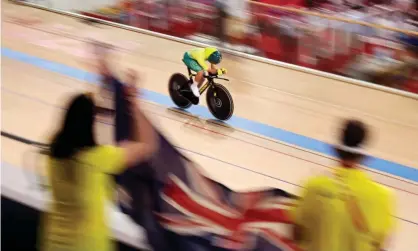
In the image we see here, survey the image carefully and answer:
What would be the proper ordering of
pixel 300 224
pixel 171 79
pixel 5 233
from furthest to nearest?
pixel 5 233 < pixel 171 79 < pixel 300 224

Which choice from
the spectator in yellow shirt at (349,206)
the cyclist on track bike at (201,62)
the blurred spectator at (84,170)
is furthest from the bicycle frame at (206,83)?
the spectator in yellow shirt at (349,206)

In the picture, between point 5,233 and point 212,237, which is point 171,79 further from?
point 5,233

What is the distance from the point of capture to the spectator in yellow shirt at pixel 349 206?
2.88ft

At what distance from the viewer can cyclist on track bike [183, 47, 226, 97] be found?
3.80ft

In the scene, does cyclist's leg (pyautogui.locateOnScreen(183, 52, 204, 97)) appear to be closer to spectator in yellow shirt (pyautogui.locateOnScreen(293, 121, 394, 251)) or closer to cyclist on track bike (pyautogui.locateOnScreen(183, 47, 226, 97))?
cyclist on track bike (pyautogui.locateOnScreen(183, 47, 226, 97))

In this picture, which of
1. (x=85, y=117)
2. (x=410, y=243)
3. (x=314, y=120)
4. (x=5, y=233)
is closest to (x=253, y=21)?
(x=314, y=120)

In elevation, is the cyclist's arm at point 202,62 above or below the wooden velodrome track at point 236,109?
above

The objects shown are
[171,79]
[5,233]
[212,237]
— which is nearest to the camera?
[212,237]

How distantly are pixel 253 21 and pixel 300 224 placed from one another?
0.43 meters

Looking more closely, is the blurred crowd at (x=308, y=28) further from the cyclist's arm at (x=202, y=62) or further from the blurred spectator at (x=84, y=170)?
the blurred spectator at (x=84, y=170)

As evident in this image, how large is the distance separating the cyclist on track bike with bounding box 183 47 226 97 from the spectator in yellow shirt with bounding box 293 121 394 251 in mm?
327

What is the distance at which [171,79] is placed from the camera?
1209 mm

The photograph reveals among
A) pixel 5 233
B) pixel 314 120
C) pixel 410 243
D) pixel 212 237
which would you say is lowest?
pixel 5 233

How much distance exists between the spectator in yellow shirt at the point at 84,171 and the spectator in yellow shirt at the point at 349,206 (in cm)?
34
